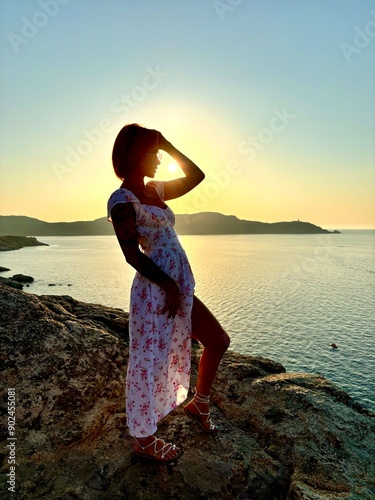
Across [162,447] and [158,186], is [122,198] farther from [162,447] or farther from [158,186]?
[162,447]

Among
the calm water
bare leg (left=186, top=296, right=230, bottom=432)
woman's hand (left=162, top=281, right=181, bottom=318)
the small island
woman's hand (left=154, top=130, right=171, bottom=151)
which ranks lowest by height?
the calm water

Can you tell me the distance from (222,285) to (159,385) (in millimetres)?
44313

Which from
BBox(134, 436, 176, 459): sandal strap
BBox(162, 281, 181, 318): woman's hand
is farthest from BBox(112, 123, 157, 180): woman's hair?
BBox(134, 436, 176, 459): sandal strap

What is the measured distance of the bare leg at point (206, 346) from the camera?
3.61 metres

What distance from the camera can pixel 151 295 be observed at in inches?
127

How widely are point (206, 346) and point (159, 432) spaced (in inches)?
46.5

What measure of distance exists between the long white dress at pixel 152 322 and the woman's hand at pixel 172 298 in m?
0.06

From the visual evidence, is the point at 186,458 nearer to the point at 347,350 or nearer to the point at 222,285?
the point at 347,350

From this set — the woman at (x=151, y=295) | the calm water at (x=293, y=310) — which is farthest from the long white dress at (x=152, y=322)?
the calm water at (x=293, y=310)

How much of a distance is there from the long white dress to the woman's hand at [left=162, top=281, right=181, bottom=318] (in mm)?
56

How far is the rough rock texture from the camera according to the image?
3.07 metres

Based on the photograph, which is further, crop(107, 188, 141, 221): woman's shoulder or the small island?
the small island

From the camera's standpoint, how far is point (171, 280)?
3.21m

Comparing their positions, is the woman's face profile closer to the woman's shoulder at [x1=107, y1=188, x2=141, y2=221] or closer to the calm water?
the woman's shoulder at [x1=107, y1=188, x2=141, y2=221]
